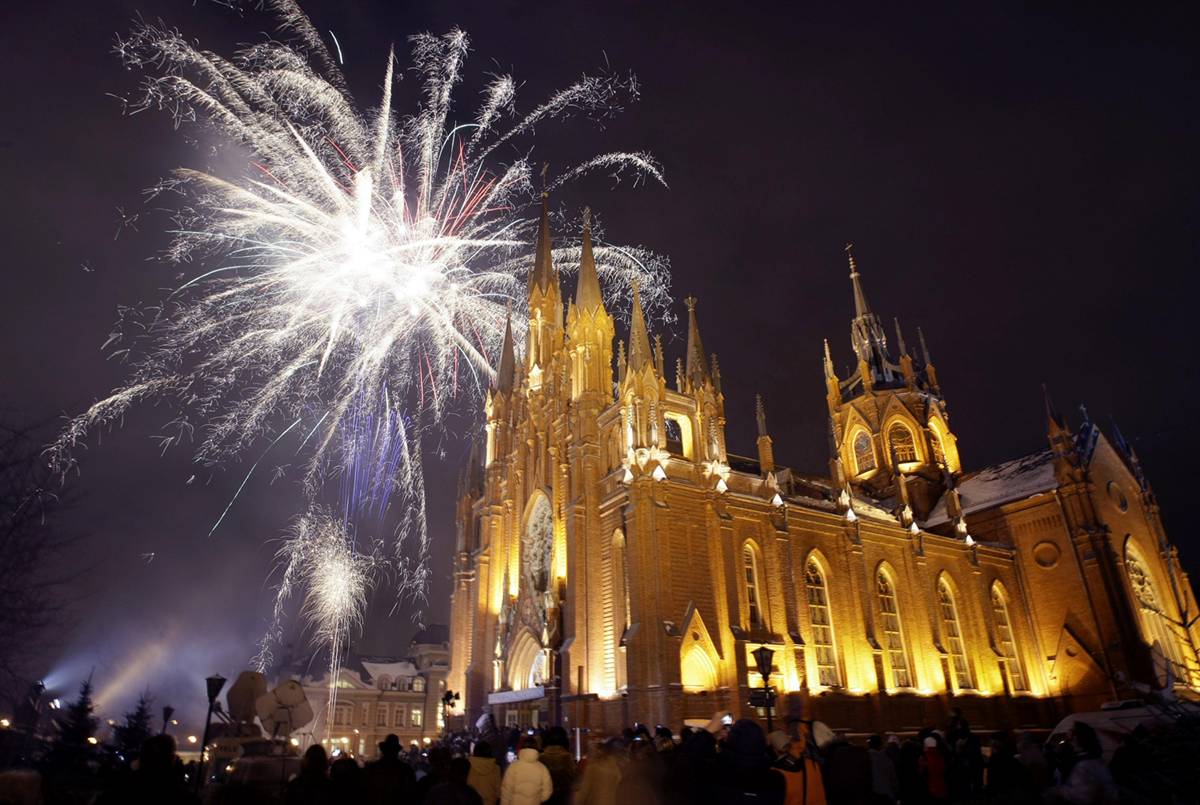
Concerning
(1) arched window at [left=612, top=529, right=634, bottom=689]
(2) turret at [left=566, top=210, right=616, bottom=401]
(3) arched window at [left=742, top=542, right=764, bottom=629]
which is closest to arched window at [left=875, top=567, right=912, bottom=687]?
(3) arched window at [left=742, top=542, right=764, bottom=629]

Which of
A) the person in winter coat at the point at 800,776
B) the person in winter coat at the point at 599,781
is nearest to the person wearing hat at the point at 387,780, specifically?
the person in winter coat at the point at 599,781

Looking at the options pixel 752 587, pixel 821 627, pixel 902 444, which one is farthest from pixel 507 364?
pixel 902 444

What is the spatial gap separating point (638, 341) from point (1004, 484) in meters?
31.3

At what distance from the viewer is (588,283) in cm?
4312

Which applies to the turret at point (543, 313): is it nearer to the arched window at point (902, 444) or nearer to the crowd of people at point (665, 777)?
the arched window at point (902, 444)

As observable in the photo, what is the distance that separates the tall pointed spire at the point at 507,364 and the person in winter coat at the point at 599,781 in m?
39.6

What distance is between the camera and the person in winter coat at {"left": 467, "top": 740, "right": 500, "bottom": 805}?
9594 millimetres

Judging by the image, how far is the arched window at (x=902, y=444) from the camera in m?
55.8

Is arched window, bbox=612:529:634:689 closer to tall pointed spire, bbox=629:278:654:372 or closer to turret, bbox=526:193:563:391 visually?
tall pointed spire, bbox=629:278:654:372

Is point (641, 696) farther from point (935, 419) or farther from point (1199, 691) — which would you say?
point (935, 419)

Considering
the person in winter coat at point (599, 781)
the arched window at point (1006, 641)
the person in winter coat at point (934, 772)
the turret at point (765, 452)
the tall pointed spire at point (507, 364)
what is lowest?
the person in winter coat at point (934, 772)

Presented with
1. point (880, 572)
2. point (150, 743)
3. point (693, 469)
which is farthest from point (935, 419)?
point (150, 743)

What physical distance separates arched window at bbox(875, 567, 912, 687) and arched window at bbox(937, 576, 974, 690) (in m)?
2.87

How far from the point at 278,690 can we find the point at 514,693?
22.5 meters
